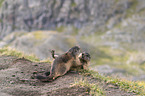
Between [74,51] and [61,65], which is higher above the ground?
[74,51]

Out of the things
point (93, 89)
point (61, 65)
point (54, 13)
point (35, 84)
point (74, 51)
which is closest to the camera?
point (93, 89)

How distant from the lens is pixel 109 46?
12888 cm

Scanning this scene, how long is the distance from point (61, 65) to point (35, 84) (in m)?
1.41

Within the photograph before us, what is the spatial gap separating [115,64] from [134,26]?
60161 mm

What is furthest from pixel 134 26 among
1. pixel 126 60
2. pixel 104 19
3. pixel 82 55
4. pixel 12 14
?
pixel 82 55

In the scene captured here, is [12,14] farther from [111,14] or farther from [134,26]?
[134,26]

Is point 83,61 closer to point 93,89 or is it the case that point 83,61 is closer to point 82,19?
point 93,89

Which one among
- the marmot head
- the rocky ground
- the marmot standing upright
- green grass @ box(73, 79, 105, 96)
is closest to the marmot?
the marmot head

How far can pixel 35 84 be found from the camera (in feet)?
24.5

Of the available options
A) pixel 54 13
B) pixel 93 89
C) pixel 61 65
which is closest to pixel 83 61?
pixel 61 65

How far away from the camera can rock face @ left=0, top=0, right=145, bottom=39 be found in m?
167

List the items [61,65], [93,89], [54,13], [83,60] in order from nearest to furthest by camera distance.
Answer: [93,89] → [61,65] → [83,60] → [54,13]

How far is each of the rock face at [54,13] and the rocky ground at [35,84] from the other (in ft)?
519

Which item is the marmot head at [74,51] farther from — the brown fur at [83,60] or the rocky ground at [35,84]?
the rocky ground at [35,84]
